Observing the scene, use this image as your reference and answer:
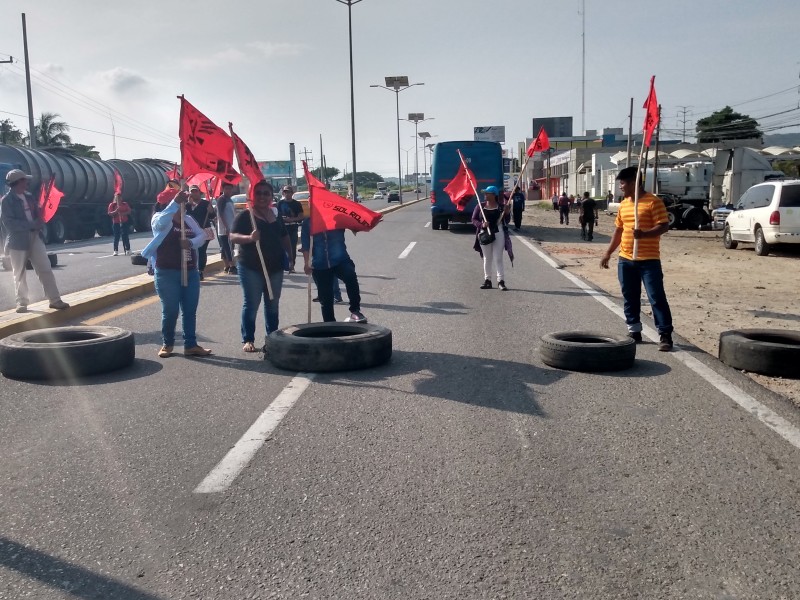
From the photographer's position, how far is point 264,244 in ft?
26.2

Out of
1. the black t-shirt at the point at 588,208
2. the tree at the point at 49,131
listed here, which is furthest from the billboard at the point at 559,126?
the black t-shirt at the point at 588,208

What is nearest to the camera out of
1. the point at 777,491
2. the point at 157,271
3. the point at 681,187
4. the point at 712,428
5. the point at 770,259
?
the point at 777,491

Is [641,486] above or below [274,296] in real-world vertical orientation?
below

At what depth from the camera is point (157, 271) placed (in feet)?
25.5

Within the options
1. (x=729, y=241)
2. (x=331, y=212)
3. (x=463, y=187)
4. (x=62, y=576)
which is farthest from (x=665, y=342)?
(x=729, y=241)

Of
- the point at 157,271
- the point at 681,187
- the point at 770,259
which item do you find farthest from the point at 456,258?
the point at 681,187

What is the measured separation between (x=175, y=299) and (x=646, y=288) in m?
4.69

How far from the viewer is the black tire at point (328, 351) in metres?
7.02

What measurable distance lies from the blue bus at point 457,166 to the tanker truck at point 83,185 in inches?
540

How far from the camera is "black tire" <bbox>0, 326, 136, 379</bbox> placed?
6934 mm

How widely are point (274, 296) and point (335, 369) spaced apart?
1.41 meters

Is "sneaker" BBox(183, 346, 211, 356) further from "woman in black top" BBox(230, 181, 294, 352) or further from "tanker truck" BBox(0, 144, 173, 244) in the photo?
"tanker truck" BBox(0, 144, 173, 244)

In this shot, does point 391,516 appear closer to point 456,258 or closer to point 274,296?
point 274,296

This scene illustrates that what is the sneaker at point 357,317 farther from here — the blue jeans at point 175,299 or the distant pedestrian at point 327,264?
the blue jeans at point 175,299
